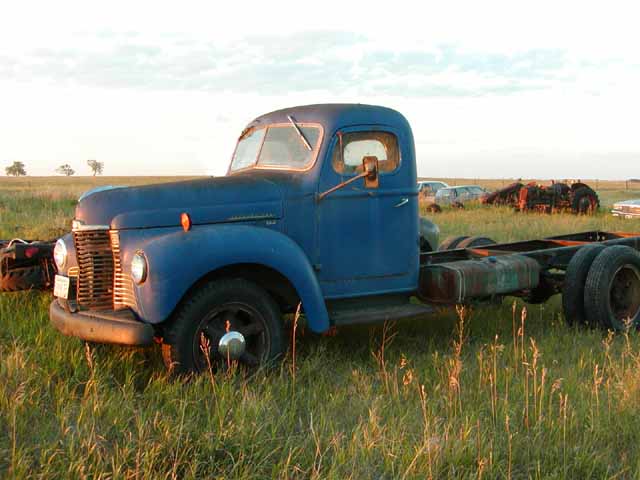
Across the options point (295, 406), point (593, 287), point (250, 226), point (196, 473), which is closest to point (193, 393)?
point (295, 406)

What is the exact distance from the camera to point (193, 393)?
446 cm

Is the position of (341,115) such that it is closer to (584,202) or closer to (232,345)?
(232,345)

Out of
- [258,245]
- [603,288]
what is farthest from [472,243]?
[258,245]

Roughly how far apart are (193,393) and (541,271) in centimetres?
438

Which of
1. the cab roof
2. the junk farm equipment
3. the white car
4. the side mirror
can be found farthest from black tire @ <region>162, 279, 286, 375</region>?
the white car

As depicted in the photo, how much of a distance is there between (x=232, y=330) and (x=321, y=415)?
1035 mm

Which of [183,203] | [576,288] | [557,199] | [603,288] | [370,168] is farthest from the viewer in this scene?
[557,199]

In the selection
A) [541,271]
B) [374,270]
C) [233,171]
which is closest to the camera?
[374,270]

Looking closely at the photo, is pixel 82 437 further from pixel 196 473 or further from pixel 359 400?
pixel 359 400

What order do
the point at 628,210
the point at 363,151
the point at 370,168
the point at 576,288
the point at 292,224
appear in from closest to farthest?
the point at 370,168, the point at 292,224, the point at 363,151, the point at 576,288, the point at 628,210

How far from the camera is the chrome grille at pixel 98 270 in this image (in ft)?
16.7

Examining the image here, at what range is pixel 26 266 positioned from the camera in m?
6.63

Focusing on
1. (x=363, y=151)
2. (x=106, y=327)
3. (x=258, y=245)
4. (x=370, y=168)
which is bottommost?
(x=106, y=327)

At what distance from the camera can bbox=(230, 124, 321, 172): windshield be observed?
5.82 m
